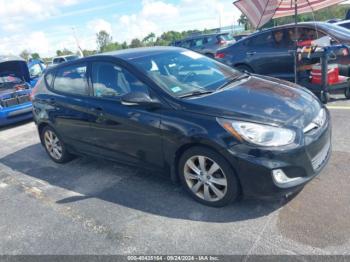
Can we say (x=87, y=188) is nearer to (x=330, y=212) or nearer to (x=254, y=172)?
(x=254, y=172)

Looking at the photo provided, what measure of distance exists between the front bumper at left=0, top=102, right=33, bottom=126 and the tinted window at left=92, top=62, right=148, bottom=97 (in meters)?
4.88

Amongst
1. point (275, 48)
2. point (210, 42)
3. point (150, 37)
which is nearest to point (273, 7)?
point (275, 48)

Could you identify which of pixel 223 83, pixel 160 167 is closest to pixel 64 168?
pixel 160 167

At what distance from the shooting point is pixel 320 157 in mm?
3295

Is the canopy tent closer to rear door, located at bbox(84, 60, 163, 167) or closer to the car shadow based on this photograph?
rear door, located at bbox(84, 60, 163, 167)

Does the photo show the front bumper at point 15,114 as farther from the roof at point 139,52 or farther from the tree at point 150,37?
the tree at point 150,37

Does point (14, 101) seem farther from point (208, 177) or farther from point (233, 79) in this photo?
point (208, 177)

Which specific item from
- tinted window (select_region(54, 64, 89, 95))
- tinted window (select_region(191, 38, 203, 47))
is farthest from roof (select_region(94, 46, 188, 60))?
tinted window (select_region(191, 38, 203, 47))

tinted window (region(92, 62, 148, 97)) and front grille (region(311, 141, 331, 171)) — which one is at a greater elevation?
tinted window (region(92, 62, 148, 97))

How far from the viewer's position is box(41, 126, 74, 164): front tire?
515 centimetres

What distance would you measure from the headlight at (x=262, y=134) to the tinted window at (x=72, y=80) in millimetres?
2205

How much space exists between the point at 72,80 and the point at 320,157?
330 cm

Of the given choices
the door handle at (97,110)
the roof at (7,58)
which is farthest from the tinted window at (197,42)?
the door handle at (97,110)

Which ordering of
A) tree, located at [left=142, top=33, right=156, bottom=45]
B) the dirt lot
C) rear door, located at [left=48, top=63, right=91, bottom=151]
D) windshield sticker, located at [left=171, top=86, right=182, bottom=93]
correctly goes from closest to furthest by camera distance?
1. the dirt lot
2. windshield sticker, located at [left=171, top=86, right=182, bottom=93]
3. rear door, located at [left=48, top=63, right=91, bottom=151]
4. tree, located at [left=142, top=33, right=156, bottom=45]
